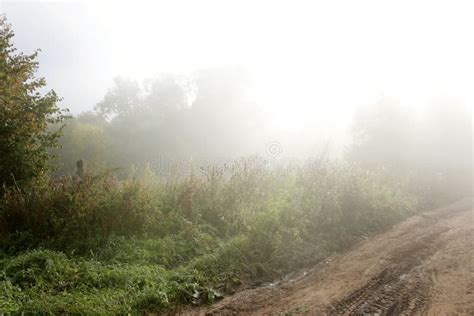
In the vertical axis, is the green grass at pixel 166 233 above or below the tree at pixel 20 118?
below

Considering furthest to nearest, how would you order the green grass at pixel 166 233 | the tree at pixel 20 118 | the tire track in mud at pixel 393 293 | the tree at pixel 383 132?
the tree at pixel 383 132, the tree at pixel 20 118, the green grass at pixel 166 233, the tire track in mud at pixel 393 293

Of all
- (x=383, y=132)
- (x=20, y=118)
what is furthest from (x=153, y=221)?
(x=383, y=132)

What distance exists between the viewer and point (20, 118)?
9242 millimetres

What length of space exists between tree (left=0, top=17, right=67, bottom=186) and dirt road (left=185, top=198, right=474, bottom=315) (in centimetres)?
673

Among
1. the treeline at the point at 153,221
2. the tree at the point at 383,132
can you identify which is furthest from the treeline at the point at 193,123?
the treeline at the point at 153,221

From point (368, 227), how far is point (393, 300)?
4498mm

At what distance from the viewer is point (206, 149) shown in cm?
5175

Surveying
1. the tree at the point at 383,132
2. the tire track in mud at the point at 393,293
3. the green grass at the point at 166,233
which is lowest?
the tire track in mud at the point at 393,293

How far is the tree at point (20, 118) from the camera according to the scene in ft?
29.5

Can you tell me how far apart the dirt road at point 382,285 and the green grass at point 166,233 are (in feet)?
1.83

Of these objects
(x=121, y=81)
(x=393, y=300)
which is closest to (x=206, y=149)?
(x=121, y=81)

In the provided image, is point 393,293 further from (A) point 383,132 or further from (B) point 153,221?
(A) point 383,132

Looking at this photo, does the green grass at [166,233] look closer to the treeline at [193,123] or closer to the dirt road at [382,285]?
the dirt road at [382,285]

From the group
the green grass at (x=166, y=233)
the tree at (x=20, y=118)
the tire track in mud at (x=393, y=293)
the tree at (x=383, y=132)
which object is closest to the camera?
the tire track in mud at (x=393, y=293)
